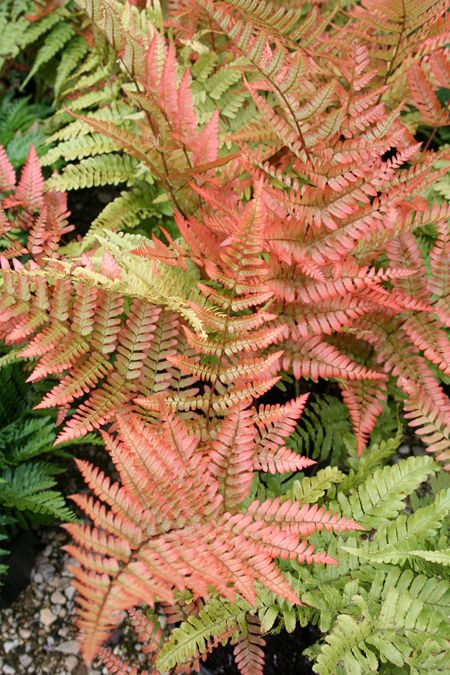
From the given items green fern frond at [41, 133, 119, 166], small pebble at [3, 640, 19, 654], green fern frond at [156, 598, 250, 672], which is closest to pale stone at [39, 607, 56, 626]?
small pebble at [3, 640, 19, 654]

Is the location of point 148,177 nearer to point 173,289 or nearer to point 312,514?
point 173,289

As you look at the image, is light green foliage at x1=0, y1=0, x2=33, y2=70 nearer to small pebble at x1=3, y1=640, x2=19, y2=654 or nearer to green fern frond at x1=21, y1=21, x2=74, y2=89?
green fern frond at x1=21, y1=21, x2=74, y2=89

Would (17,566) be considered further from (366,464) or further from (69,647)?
(366,464)

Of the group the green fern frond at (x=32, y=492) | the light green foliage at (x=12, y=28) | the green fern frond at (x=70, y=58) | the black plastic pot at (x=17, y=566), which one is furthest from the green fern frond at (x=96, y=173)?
the black plastic pot at (x=17, y=566)

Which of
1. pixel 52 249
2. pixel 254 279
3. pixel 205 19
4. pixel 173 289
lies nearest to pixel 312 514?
pixel 254 279

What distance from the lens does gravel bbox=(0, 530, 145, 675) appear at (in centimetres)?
223

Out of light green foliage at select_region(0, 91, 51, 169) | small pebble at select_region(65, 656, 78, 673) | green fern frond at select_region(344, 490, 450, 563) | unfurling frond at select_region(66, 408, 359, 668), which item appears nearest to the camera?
unfurling frond at select_region(66, 408, 359, 668)

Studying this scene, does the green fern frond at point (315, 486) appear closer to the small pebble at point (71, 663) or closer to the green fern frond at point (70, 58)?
the small pebble at point (71, 663)

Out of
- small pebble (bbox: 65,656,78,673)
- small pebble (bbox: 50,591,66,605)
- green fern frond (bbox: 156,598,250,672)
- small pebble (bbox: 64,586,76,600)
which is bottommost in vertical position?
small pebble (bbox: 65,656,78,673)

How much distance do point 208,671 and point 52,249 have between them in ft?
4.72

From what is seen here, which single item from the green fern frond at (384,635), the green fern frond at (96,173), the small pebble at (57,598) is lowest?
the small pebble at (57,598)

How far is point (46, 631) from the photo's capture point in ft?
7.55

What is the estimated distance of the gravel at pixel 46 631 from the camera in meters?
2.23

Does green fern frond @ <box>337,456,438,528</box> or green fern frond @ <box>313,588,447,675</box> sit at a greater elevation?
green fern frond @ <box>337,456,438,528</box>
